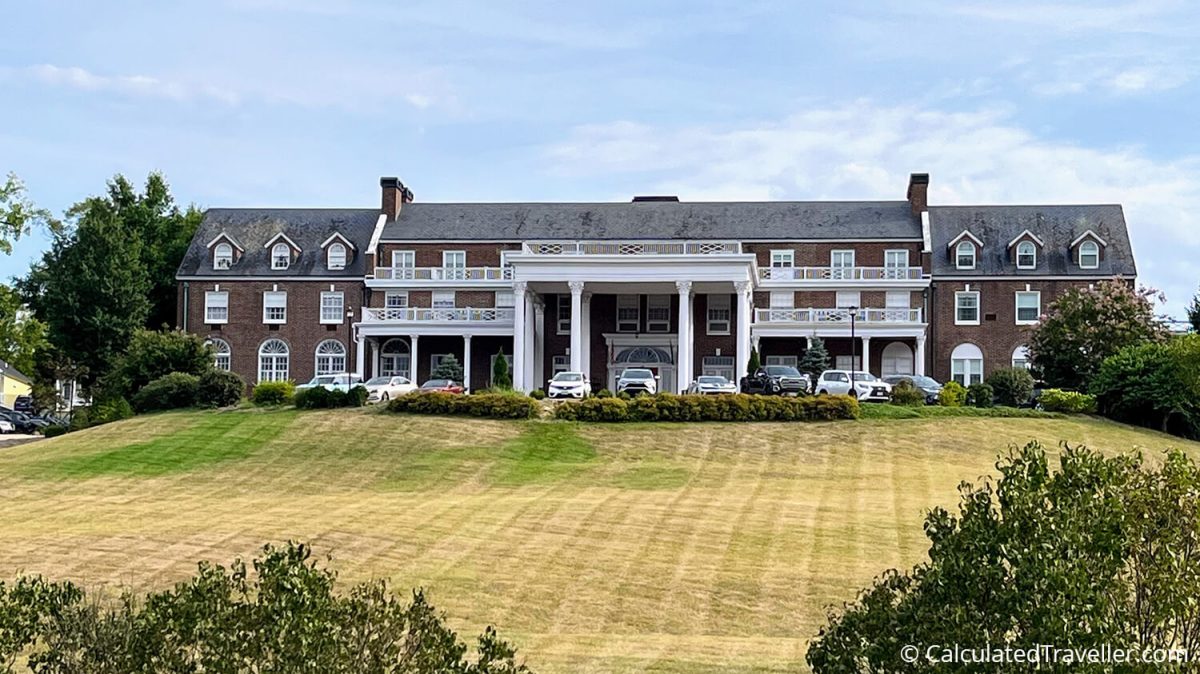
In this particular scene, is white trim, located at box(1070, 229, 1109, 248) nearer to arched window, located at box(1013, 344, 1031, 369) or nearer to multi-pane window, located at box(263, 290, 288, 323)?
arched window, located at box(1013, 344, 1031, 369)

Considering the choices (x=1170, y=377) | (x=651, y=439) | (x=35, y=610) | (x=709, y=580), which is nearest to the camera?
(x=35, y=610)

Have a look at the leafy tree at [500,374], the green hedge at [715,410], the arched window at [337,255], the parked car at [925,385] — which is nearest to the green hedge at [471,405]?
the green hedge at [715,410]

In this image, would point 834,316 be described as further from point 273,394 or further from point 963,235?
point 273,394

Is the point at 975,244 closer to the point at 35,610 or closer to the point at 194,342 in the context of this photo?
the point at 194,342

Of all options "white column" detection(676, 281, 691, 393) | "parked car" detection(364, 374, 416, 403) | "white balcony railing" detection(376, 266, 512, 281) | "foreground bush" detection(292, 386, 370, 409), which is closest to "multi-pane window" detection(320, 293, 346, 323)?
"white balcony railing" detection(376, 266, 512, 281)

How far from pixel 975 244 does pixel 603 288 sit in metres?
19.2

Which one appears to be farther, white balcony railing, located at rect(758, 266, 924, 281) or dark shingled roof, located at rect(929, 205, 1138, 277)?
dark shingled roof, located at rect(929, 205, 1138, 277)

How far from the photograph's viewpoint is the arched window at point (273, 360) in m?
65.1

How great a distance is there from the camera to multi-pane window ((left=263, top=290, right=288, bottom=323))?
6544 centimetres

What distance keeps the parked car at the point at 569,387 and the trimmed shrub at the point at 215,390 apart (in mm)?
11334

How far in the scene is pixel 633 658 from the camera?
49.4 ft

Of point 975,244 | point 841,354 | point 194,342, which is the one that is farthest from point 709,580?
point 975,244

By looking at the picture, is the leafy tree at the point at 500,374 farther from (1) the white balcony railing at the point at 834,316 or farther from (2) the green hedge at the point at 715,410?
(1) the white balcony railing at the point at 834,316

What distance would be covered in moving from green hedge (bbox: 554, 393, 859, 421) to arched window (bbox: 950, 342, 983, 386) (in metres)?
22.2
